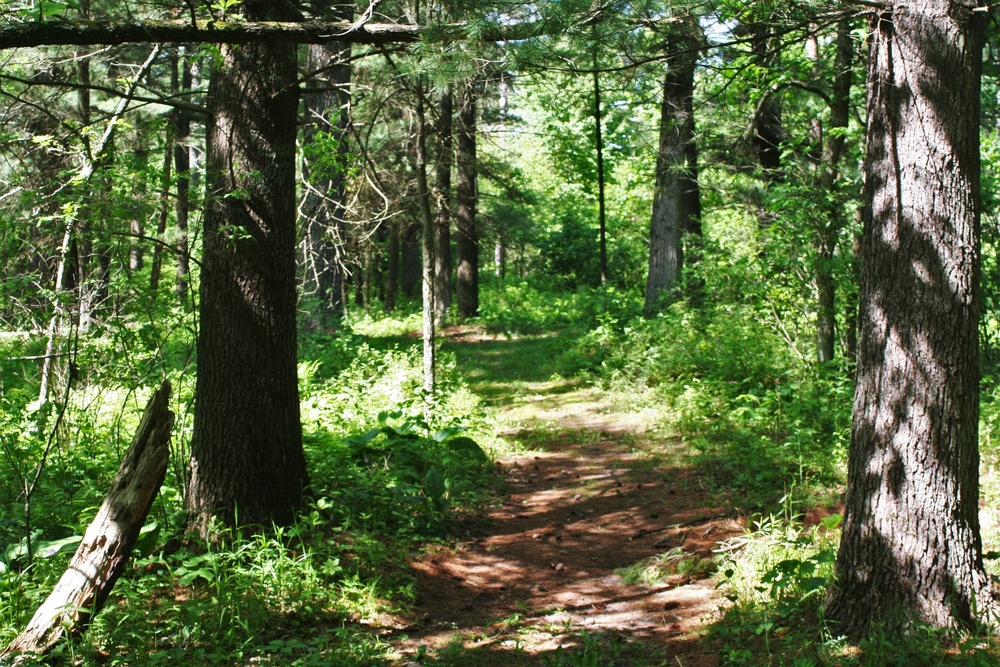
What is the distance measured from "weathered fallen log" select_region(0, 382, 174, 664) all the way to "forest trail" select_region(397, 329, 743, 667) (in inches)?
66.1

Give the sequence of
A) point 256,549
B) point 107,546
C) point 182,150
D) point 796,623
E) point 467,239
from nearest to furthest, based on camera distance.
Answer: point 107,546
point 796,623
point 256,549
point 182,150
point 467,239

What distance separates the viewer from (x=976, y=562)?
4.02m

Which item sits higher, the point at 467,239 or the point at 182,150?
the point at 182,150

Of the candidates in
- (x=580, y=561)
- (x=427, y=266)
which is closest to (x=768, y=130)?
(x=427, y=266)

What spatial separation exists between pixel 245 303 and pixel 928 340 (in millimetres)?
4276

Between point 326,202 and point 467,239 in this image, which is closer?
point 326,202

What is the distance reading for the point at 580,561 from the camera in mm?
6121

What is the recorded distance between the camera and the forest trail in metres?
4.66

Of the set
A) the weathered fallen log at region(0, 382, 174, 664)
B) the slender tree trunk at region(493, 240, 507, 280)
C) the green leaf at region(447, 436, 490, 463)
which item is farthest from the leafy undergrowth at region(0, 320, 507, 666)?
the slender tree trunk at region(493, 240, 507, 280)

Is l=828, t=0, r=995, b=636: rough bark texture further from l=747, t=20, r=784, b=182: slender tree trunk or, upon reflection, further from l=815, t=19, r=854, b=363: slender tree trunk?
l=815, t=19, r=854, b=363: slender tree trunk

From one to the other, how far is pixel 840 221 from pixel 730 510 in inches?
165

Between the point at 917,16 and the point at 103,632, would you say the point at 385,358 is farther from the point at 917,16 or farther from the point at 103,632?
the point at 917,16

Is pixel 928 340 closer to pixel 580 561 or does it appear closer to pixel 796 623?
pixel 796 623

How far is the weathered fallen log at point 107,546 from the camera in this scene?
12.9 feet
